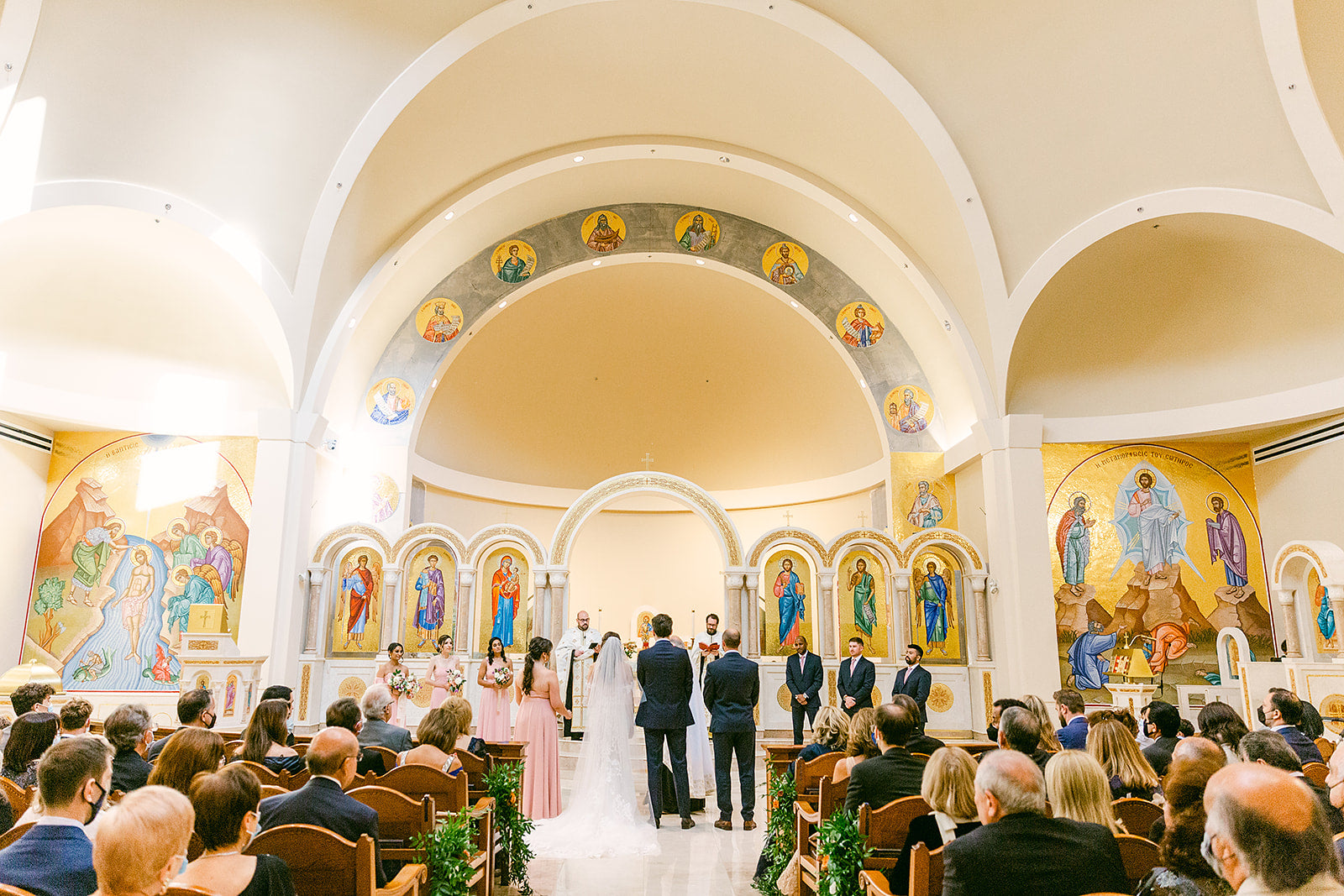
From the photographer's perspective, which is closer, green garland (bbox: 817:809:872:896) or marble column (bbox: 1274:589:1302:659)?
green garland (bbox: 817:809:872:896)

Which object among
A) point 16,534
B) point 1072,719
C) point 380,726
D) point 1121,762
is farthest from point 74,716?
point 16,534

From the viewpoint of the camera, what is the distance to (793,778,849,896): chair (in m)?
5.06

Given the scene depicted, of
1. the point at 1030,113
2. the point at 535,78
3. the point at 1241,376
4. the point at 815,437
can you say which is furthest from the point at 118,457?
the point at 1241,376

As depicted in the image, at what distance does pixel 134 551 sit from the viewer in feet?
43.9

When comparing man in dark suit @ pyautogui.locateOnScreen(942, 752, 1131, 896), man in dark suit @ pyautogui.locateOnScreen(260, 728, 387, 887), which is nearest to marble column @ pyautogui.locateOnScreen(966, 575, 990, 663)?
man in dark suit @ pyautogui.locateOnScreen(942, 752, 1131, 896)

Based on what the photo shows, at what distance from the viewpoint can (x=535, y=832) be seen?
7.99 m

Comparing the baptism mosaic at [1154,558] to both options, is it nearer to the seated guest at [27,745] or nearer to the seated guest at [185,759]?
the seated guest at [185,759]

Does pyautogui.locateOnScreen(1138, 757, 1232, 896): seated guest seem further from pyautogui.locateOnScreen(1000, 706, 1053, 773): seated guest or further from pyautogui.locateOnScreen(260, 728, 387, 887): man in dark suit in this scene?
pyautogui.locateOnScreen(260, 728, 387, 887): man in dark suit

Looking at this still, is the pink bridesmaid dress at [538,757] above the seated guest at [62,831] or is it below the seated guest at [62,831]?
below

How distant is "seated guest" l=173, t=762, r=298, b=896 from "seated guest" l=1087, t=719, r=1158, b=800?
13.4 ft

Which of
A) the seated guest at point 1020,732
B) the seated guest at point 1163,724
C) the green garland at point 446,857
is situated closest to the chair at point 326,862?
the green garland at point 446,857

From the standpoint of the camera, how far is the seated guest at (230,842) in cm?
283

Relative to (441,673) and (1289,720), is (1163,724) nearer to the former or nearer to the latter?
(1289,720)

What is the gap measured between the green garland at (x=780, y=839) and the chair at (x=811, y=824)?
74 mm
